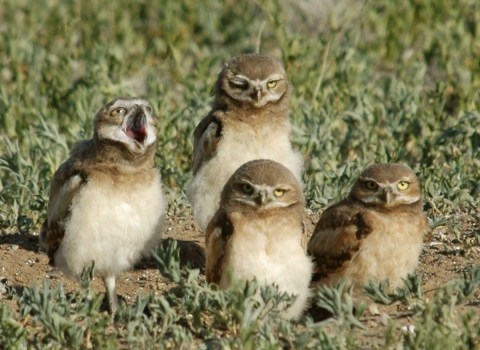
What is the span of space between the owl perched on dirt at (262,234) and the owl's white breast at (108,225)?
56 cm

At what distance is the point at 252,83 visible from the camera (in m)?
8.30

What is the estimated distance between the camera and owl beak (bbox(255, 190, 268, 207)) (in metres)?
6.65

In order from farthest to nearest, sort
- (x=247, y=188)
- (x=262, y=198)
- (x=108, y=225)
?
(x=108, y=225) → (x=247, y=188) → (x=262, y=198)

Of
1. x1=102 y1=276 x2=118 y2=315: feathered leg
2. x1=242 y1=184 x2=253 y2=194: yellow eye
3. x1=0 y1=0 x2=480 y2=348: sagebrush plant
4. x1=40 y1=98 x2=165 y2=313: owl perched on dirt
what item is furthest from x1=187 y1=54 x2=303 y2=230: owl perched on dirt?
x1=242 y1=184 x2=253 y2=194: yellow eye

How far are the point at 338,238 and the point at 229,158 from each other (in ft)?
4.83

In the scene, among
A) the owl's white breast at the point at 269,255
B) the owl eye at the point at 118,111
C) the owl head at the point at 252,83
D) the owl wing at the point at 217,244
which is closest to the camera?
the owl's white breast at the point at 269,255

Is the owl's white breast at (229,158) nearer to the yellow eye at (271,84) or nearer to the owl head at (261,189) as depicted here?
the yellow eye at (271,84)

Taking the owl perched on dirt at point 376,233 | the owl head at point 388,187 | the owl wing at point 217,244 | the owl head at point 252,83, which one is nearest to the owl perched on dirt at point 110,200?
the owl wing at point 217,244

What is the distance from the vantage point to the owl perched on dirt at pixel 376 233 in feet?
22.6

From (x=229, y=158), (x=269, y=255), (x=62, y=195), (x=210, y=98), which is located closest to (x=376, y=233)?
(x=269, y=255)

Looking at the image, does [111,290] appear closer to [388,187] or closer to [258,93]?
[258,93]

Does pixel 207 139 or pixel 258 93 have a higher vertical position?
pixel 258 93

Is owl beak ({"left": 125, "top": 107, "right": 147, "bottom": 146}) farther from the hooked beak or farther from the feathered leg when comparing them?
the hooked beak

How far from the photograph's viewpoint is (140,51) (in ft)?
Result: 45.6
